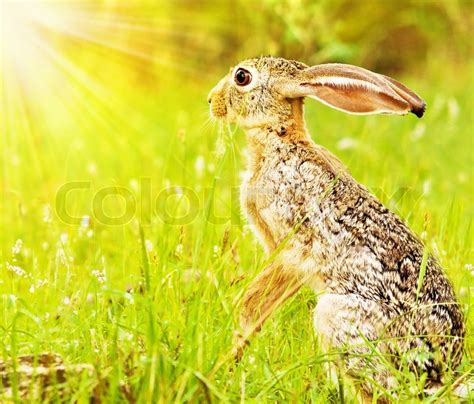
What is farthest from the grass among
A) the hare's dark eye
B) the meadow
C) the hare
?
the hare's dark eye

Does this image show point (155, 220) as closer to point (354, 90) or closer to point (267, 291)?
point (267, 291)

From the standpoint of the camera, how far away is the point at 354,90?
430 centimetres

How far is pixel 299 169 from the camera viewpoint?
176 inches

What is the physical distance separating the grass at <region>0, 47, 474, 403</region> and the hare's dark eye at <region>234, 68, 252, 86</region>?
332 mm

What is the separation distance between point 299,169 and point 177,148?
400cm

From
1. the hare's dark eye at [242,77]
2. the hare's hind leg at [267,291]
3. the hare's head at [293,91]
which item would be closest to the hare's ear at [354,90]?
the hare's head at [293,91]

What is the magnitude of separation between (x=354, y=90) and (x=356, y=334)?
1.25m

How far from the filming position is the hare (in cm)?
382

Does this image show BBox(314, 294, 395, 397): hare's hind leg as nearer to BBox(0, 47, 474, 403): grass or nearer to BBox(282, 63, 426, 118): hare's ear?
BBox(0, 47, 474, 403): grass

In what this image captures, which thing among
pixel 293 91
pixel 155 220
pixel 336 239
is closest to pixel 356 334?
pixel 336 239

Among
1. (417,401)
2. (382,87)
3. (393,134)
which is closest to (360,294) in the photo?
(417,401)

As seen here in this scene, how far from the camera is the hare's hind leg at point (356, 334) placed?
371cm

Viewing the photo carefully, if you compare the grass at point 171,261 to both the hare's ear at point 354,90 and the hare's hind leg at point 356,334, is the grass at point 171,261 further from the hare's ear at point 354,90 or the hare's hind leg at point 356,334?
the hare's ear at point 354,90

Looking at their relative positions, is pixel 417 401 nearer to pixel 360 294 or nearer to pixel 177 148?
pixel 360 294
